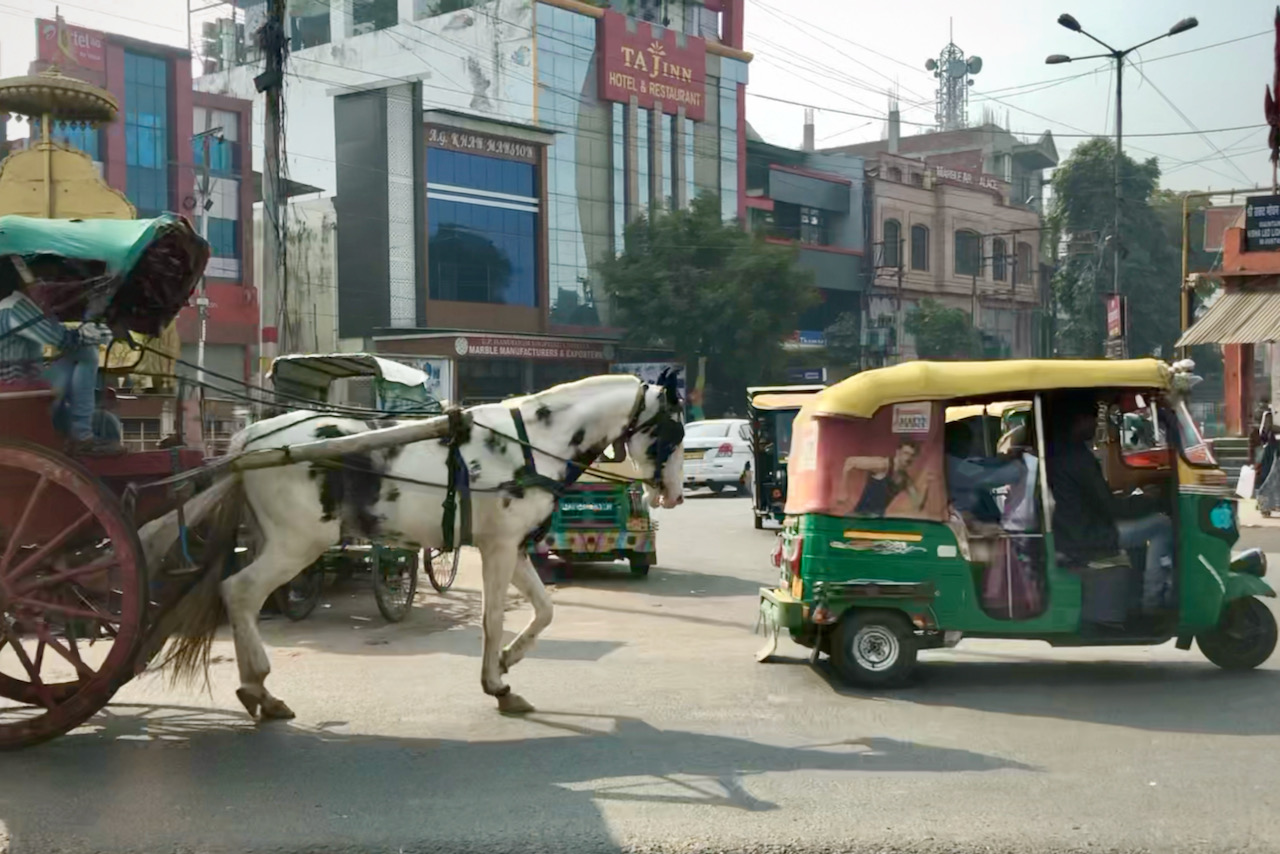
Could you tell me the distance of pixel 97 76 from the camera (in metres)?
37.6

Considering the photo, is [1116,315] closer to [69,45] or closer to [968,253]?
[69,45]

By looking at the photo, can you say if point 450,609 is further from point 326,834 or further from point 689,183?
point 689,183

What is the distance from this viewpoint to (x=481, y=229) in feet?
148

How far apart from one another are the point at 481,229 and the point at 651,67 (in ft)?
44.4

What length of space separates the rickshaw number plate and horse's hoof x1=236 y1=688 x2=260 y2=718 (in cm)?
336

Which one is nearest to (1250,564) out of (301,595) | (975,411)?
(975,411)

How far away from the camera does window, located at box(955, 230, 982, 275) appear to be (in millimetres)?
66688

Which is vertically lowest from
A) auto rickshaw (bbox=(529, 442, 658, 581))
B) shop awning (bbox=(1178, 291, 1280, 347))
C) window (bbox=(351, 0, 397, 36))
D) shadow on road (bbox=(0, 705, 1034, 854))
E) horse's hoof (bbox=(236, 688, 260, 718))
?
shadow on road (bbox=(0, 705, 1034, 854))

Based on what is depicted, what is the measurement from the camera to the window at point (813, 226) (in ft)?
201

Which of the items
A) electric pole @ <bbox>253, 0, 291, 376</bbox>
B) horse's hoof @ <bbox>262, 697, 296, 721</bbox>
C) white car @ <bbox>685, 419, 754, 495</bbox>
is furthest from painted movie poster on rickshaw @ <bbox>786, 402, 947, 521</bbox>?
white car @ <bbox>685, 419, 754, 495</bbox>

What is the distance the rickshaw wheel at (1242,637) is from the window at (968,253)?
59913 mm

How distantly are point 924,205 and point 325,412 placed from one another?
60.0 m

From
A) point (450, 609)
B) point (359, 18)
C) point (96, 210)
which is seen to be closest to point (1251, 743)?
point (450, 609)

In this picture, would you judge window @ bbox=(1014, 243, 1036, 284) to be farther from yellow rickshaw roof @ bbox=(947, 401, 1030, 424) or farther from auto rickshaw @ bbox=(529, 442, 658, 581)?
yellow rickshaw roof @ bbox=(947, 401, 1030, 424)
